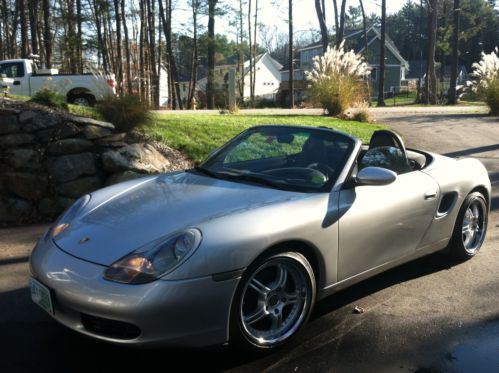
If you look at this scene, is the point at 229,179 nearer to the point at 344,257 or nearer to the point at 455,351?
the point at 344,257

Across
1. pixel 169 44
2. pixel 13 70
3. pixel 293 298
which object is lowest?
pixel 293 298

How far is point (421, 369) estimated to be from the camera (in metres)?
3.05

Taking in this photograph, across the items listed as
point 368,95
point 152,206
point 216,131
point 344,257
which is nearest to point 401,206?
point 344,257

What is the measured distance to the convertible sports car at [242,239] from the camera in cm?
283

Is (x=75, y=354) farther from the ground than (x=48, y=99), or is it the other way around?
(x=48, y=99)

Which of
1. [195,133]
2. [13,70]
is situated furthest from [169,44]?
[195,133]

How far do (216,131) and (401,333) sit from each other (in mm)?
7272

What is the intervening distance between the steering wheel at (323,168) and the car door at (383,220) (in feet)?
0.69

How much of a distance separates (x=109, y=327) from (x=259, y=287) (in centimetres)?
91

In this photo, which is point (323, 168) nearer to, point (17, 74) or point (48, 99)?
point (48, 99)

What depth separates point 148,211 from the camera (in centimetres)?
338

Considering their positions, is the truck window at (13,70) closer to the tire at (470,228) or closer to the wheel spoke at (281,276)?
the tire at (470,228)

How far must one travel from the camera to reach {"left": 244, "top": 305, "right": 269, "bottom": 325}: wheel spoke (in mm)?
3153

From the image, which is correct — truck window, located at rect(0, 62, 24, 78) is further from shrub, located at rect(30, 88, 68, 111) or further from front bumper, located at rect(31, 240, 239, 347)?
front bumper, located at rect(31, 240, 239, 347)
